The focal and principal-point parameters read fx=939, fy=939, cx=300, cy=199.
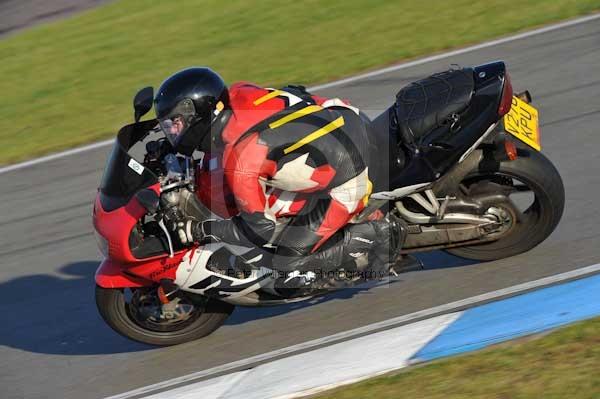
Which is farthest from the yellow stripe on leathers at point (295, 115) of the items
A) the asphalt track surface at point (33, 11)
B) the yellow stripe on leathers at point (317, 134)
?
the asphalt track surface at point (33, 11)

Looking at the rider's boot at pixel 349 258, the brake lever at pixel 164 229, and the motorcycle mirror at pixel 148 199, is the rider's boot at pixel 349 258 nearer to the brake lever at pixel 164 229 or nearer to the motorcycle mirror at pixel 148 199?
the brake lever at pixel 164 229

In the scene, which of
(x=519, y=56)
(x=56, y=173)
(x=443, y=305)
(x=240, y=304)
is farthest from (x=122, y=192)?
(x=519, y=56)

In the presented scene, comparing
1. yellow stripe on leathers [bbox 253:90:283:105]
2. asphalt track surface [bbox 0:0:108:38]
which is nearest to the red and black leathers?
yellow stripe on leathers [bbox 253:90:283:105]

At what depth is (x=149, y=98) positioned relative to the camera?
552cm

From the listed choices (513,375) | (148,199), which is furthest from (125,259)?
(513,375)

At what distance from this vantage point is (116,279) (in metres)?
5.49

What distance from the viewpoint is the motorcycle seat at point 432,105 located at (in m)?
5.52

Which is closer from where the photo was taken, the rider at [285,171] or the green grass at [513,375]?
the green grass at [513,375]

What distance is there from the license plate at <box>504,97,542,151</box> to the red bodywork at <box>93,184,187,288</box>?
2069 millimetres

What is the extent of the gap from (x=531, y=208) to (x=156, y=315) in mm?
2385

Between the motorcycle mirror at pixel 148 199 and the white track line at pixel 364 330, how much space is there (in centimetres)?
109

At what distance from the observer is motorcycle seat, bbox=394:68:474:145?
5.52m

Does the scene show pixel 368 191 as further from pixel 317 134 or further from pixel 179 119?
pixel 179 119

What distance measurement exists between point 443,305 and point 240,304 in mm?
1203
